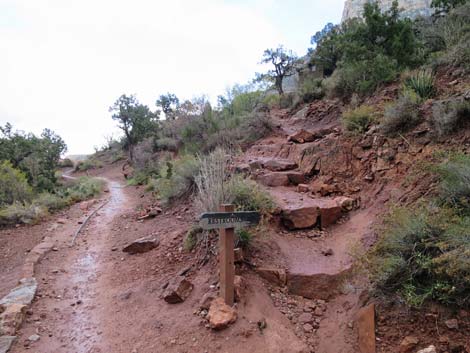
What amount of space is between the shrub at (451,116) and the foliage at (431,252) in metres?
1.40

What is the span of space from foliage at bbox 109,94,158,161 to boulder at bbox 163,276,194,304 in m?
22.1

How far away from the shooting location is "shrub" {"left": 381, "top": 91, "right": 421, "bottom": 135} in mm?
5457

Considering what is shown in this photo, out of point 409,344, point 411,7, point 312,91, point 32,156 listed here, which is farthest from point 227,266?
point 411,7

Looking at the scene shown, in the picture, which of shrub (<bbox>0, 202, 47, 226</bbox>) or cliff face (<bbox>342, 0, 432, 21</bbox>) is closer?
shrub (<bbox>0, 202, 47, 226</bbox>)

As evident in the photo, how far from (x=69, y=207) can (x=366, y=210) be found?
967 cm

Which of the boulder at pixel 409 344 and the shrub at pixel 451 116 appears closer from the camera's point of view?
the boulder at pixel 409 344

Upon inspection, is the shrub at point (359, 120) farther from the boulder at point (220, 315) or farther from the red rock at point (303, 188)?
the boulder at point (220, 315)

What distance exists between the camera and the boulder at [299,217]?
5.00 m

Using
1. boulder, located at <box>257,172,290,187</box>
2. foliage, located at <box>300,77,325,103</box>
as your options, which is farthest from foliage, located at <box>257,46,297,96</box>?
boulder, located at <box>257,172,290,187</box>

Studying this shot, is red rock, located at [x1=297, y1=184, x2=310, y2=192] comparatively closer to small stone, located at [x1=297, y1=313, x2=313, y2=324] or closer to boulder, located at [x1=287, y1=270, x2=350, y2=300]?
boulder, located at [x1=287, y1=270, x2=350, y2=300]

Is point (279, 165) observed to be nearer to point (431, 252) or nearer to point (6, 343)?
point (431, 252)

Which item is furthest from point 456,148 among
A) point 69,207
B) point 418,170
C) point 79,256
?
point 69,207

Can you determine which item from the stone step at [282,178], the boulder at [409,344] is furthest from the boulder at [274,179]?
the boulder at [409,344]

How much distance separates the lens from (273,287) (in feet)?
12.4
